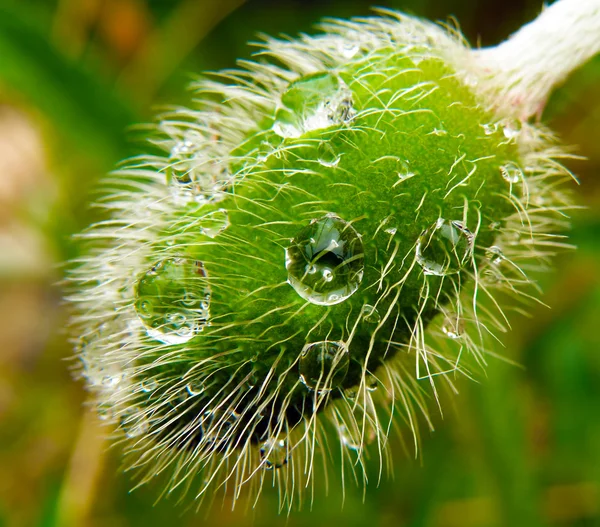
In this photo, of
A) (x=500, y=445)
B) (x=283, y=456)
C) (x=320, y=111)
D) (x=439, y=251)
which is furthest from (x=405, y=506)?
(x=320, y=111)

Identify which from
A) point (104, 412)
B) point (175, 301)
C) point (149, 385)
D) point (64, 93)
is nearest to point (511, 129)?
point (175, 301)

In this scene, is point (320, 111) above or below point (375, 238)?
above

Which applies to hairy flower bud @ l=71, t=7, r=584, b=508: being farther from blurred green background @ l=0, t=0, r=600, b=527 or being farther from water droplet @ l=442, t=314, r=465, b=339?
blurred green background @ l=0, t=0, r=600, b=527

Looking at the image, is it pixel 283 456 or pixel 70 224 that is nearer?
pixel 283 456

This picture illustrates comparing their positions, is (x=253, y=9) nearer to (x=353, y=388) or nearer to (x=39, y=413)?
(x=39, y=413)

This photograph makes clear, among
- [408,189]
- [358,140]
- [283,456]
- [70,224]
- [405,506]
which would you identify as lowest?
[405,506]

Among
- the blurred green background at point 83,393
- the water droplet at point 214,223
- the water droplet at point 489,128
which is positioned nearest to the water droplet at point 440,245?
the water droplet at point 489,128

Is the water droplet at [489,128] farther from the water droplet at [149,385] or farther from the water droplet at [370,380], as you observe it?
the water droplet at [149,385]
